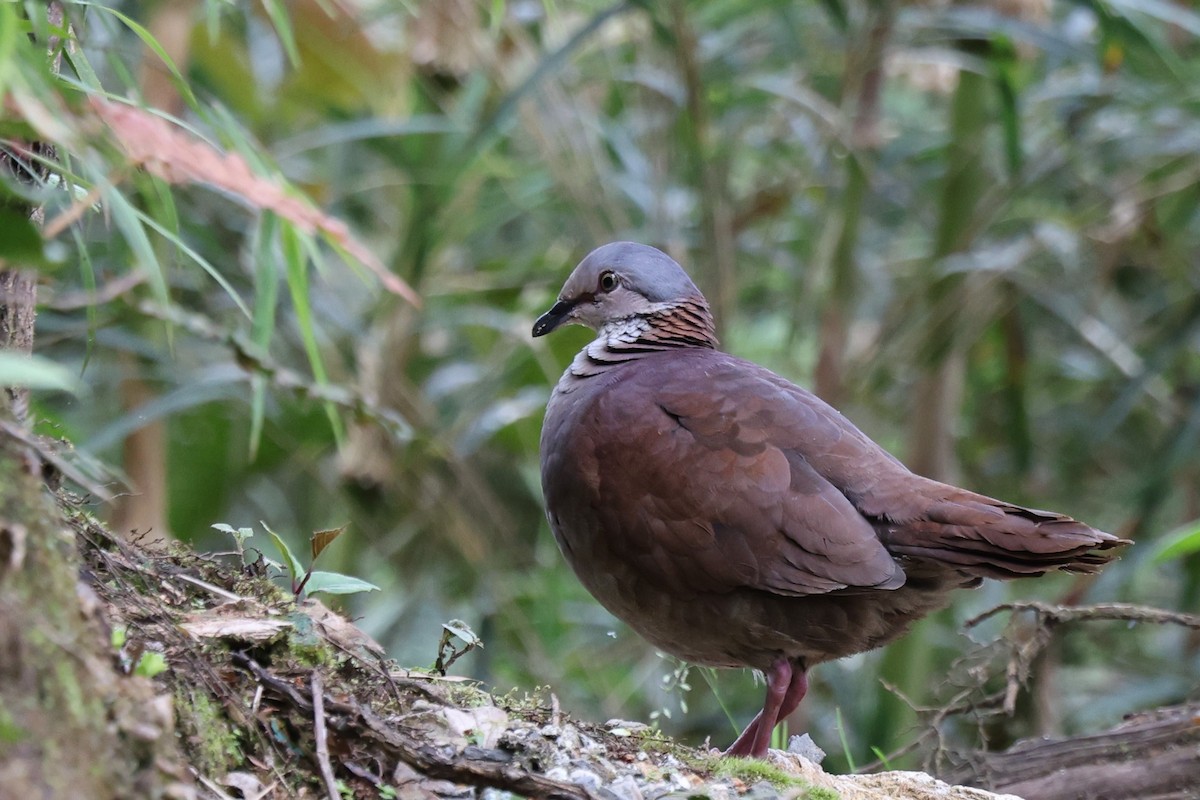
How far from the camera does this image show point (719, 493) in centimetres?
273

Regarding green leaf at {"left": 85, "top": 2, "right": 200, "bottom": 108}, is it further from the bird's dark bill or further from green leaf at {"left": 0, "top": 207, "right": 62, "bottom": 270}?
the bird's dark bill

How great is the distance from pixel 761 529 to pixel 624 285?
1.10 metres

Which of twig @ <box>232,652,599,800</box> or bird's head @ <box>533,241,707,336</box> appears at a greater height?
bird's head @ <box>533,241,707,336</box>

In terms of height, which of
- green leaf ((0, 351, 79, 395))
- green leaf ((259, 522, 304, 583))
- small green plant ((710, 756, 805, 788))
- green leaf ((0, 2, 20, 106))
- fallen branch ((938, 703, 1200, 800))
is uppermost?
green leaf ((0, 2, 20, 106))

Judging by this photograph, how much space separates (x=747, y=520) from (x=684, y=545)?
0.50ft

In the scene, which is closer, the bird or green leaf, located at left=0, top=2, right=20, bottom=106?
green leaf, located at left=0, top=2, right=20, bottom=106

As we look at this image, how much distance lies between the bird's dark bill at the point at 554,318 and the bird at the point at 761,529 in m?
0.60

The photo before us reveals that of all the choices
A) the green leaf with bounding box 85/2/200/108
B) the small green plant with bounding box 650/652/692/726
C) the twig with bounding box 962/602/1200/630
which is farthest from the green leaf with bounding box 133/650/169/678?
the twig with bounding box 962/602/1200/630

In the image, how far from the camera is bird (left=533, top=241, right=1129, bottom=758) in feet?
8.61

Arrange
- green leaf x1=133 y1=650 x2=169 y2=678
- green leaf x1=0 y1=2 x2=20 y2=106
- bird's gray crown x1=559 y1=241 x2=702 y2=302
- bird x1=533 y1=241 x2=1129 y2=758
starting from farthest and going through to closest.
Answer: bird's gray crown x1=559 y1=241 x2=702 y2=302
bird x1=533 y1=241 x2=1129 y2=758
green leaf x1=133 y1=650 x2=169 y2=678
green leaf x1=0 y1=2 x2=20 y2=106

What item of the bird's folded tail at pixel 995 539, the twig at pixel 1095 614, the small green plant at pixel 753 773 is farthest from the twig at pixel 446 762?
the twig at pixel 1095 614

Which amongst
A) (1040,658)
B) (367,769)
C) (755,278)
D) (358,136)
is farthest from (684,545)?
(755,278)

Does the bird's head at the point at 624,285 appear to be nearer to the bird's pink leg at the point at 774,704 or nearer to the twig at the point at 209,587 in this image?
the bird's pink leg at the point at 774,704

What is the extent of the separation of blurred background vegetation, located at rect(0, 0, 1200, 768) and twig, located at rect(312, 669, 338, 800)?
6.57 ft
